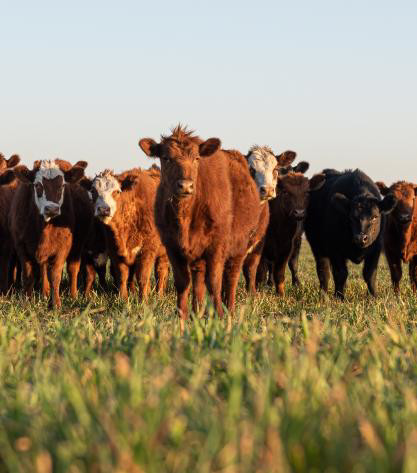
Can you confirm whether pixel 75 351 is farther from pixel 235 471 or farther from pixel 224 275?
pixel 224 275

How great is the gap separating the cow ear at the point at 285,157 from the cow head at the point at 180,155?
438cm

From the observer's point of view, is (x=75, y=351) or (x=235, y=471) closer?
(x=235, y=471)

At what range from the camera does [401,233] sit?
12.8 metres

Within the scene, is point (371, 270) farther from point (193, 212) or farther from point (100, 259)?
point (193, 212)

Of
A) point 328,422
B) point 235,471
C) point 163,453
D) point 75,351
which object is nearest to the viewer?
point 235,471

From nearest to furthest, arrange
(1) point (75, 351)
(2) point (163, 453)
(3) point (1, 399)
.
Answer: (2) point (163, 453) < (3) point (1, 399) < (1) point (75, 351)

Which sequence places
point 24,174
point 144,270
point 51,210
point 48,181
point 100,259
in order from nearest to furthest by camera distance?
1. point 51,210
2. point 48,181
3. point 24,174
4. point 144,270
5. point 100,259

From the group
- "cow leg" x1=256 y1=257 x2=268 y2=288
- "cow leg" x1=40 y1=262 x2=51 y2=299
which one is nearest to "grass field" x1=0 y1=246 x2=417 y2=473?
"cow leg" x1=40 y1=262 x2=51 y2=299

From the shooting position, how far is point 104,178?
11.9 m

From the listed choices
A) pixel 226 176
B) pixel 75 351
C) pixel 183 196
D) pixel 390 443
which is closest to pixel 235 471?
pixel 390 443

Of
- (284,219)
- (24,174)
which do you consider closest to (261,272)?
(284,219)

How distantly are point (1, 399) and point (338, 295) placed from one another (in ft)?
29.3

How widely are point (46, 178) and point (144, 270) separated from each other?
192cm

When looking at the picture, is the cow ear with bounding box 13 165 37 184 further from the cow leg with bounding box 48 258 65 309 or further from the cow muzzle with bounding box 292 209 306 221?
the cow muzzle with bounding box 292 209 306 221
